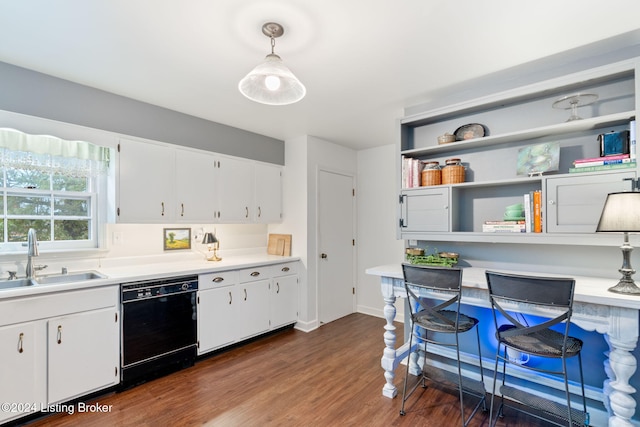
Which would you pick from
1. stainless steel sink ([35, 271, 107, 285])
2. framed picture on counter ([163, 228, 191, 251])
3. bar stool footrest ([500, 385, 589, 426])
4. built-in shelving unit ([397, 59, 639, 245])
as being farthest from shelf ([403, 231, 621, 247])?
stainless steel sink ([35, 271, 107, 285])

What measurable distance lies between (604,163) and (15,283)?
4238 millimetres

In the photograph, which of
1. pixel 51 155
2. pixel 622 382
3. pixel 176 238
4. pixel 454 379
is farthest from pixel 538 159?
pixel 51 155

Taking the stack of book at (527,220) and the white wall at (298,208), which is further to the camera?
the white wall at (298,208)

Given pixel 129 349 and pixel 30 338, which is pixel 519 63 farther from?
pixel 30 338

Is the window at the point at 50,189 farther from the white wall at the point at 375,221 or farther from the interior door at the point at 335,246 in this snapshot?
the white wall at the point at 375,221

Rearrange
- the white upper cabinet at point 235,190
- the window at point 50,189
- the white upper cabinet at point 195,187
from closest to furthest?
the window at point 50,189, the white upper cabinet at point 195,187, the white upper cabinet at point 235,190

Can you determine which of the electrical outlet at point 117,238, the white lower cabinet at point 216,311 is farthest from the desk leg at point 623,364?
the electrical outlet at point 117,238

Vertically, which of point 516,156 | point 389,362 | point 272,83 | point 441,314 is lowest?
point 389,362

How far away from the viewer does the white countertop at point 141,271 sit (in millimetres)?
2086

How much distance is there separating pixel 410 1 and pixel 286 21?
68 centimetres

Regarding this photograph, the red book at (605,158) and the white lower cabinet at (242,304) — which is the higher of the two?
the red book at (605,158)

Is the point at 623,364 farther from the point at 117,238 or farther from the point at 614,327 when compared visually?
the point at 117,238

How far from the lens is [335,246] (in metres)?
4.40

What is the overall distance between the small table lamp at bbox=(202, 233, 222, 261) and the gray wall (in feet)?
3.22
